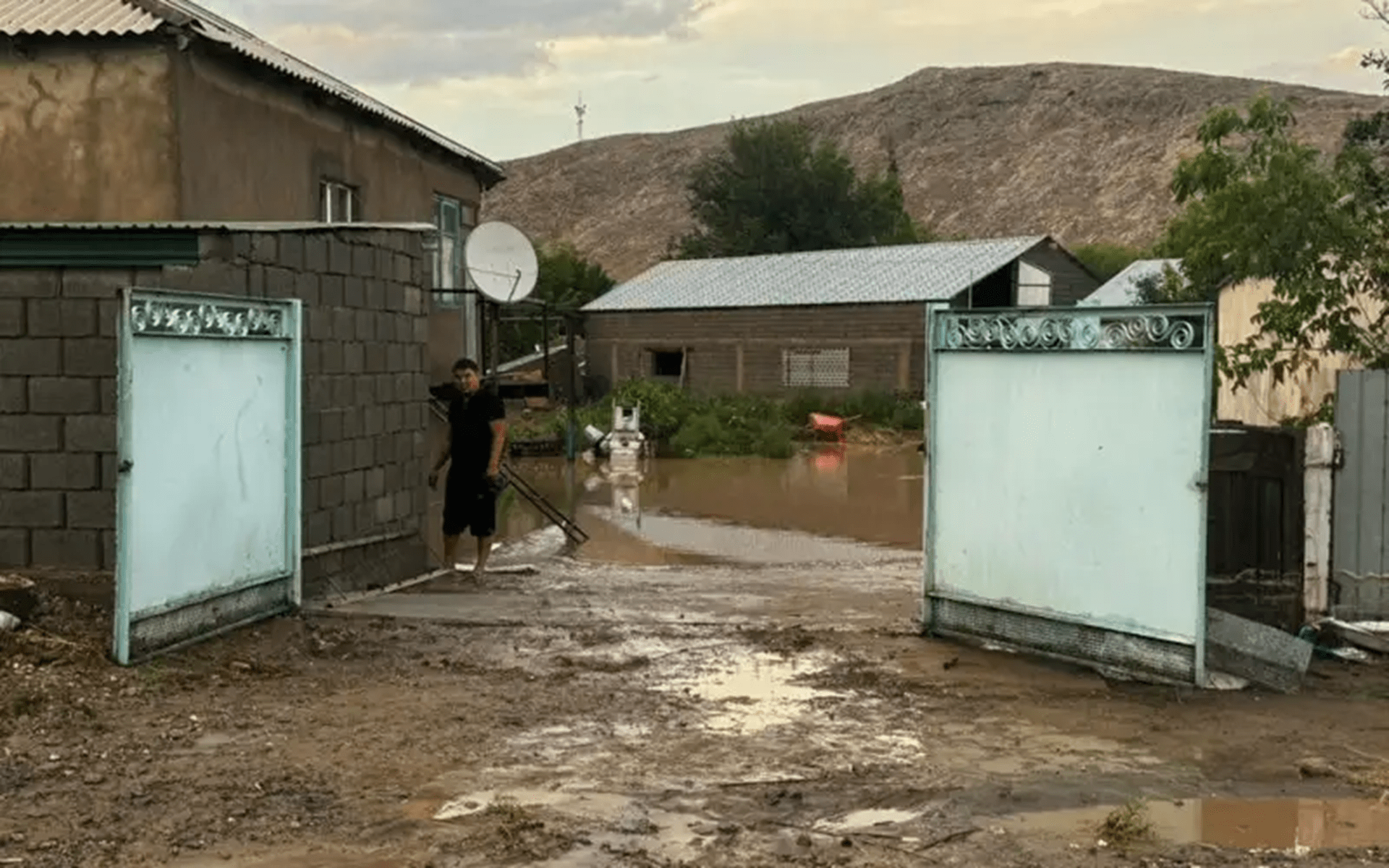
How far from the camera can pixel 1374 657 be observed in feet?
22.9

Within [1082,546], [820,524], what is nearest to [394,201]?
[820,524]

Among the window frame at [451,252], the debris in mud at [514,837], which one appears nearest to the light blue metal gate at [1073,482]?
the debris in mud at [514,837]

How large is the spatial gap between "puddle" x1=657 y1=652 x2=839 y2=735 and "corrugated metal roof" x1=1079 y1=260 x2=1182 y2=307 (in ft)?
106

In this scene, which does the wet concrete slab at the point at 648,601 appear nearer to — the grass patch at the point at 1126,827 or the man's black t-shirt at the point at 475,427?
the man's black t-shirt at the point at 475,427

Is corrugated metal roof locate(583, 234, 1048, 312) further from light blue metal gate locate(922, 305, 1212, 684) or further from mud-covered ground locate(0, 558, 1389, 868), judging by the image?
mud-covered ground locate(0, 558, 1389, 868)

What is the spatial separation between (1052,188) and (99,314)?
9182 cm

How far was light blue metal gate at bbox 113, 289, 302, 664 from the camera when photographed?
20.9ft

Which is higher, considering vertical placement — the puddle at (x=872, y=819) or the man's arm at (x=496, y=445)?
the man's arm at (x=496, y=445)

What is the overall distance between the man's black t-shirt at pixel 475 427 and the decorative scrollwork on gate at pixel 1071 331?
13.8 feet

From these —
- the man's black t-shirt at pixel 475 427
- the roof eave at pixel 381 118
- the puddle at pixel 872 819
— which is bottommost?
the puddle at pixel 872 819

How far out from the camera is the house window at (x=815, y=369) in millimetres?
36594

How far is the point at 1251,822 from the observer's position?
4.61 metres

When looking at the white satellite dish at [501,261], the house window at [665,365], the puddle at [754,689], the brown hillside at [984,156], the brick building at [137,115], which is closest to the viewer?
the puddle at [754,689]

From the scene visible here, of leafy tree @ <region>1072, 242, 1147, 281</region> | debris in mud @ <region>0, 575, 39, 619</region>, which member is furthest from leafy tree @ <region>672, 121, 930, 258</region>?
debris in mud @ <region>0, 575, 39, 619</region>
